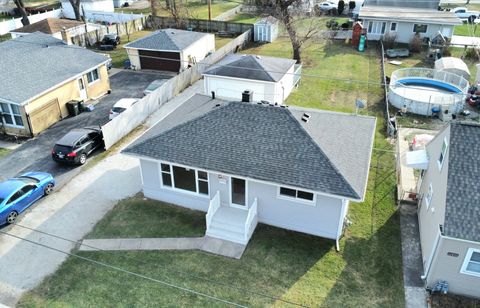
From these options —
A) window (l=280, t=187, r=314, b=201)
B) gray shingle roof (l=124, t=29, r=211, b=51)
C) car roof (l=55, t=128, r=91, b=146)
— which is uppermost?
gray shingle roof (l=124, t=29, r=211, b=51)

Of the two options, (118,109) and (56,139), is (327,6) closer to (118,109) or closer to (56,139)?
(118,109)

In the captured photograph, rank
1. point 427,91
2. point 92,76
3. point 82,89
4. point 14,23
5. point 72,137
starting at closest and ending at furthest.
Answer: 1. point 72,137
2. point 82,89
3. point 92,76
4. point 427,91
5. point 14,23

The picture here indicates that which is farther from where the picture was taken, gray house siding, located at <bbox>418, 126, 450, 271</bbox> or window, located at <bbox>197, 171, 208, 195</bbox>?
window, located at <bbox>197, 171, 208, 195</bbox>

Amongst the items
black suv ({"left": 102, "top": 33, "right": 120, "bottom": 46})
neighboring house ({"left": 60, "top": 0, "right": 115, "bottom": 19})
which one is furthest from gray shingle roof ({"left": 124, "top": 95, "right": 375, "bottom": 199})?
neighboring house ({"left": 60, "top": 0, "right": 115, "bottom": 19})

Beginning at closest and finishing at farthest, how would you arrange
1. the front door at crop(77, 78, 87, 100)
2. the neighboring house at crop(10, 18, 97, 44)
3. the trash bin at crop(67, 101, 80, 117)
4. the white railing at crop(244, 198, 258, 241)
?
the white railing at crop(244, 198, 258, 241) → the trash bin at crop(67, 101, 80, 117) → the front door at crop(77, 78, 87, 100) → the neighboring house at crop(10, 18, 97, 44)

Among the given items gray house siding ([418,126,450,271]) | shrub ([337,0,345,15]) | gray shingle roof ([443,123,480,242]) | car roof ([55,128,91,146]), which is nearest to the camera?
gray shingle roof ([443,123,480,242])

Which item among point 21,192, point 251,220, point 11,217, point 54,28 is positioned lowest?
point 11,217

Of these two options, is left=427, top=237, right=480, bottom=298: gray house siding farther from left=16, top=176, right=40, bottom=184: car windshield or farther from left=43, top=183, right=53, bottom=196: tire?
left=16, top=176, right=40, bottom=184: car windshield

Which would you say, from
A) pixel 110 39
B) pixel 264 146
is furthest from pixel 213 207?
pixel 110 39
